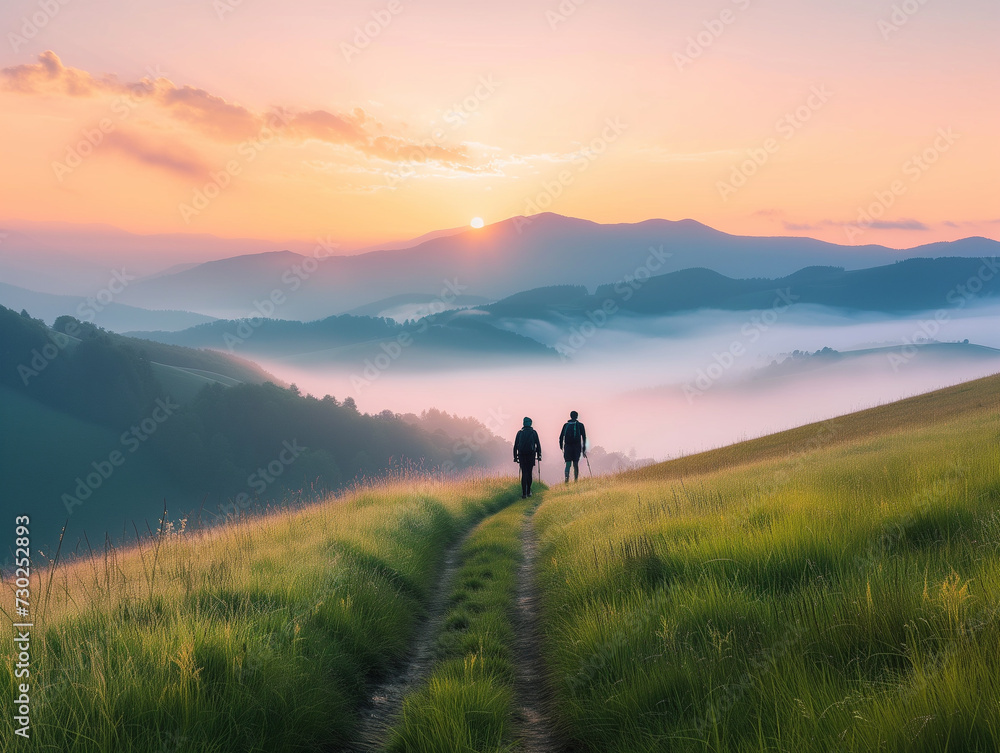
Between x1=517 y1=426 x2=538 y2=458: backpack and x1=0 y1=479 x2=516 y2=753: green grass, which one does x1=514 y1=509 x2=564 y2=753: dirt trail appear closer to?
x1=0 y1=479 x2=516 y2=753: green grass

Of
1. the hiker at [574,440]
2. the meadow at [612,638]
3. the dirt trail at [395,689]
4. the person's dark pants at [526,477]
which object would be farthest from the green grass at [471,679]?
the hiker at [574,440]

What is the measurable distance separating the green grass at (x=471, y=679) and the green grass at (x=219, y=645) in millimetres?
636

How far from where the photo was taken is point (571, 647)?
5.06 metres

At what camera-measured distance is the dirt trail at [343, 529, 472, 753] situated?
452 cm

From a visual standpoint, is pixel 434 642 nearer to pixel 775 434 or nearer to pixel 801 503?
pixel 801 503

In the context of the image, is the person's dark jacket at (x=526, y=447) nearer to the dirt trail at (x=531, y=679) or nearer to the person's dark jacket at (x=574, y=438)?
the person's dark jacket at (x=574, y=438)

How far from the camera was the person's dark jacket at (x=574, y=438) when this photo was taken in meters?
21.8

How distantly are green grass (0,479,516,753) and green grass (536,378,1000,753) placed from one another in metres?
1.98

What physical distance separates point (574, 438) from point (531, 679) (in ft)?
54.6

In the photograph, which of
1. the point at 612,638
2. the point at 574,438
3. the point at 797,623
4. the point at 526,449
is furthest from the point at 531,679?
the point at 574,438

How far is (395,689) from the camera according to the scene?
17.9 feet

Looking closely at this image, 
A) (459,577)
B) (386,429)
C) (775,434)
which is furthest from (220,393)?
(459,577)

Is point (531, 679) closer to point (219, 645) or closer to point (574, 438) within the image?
point (219, 645)

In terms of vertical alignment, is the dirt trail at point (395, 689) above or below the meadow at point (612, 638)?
below
